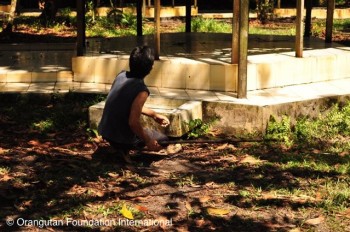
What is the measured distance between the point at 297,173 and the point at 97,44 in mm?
6343

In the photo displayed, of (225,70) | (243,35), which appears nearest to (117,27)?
(225,70)

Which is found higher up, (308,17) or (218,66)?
(308,17)

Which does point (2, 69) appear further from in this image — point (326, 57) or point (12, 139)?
point (326, 57)

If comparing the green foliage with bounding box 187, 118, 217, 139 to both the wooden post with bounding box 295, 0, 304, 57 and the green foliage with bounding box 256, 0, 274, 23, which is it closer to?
the wooden post with bounding box 295, 0, 304, 57

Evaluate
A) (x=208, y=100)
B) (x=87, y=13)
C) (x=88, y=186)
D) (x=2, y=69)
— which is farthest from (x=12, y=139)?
(x=87, y=13)

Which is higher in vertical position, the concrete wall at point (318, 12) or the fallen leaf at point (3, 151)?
the concrete wall at point (318, 12)

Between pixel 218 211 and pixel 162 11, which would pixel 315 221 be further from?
pixel 162 11

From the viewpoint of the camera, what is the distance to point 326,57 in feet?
30.7

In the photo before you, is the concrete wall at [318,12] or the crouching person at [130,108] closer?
the crouching person at [130,108]

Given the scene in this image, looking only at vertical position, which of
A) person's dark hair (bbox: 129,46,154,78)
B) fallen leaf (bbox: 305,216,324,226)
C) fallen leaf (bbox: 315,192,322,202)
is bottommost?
fallen leaf (bbox: 305,216,324,226)

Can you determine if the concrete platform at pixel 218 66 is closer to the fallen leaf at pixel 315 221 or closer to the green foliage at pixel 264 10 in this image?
the fallen leaf at pixel 315 221

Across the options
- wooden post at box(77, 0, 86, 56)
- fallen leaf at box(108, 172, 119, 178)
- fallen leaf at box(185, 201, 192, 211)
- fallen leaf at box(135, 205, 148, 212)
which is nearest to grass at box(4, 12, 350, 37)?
wooden post at box(77, 0, 86, 56)

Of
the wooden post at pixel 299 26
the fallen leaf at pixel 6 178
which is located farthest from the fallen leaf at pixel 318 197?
the wooden post at pixel 299 26

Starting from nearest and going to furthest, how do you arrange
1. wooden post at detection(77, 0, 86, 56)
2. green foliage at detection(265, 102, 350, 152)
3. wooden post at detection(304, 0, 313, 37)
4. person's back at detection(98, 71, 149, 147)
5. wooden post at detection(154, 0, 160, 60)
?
person's back at detection(98, 71, 149, 147) < green foliage at detection(265, 102, 350, 152) < wooden post at detection(154, 0, 160, 60) < wooden post at detection(77, 0, 86, 56) < wooden post at detection(304, 0, 313, 37)
